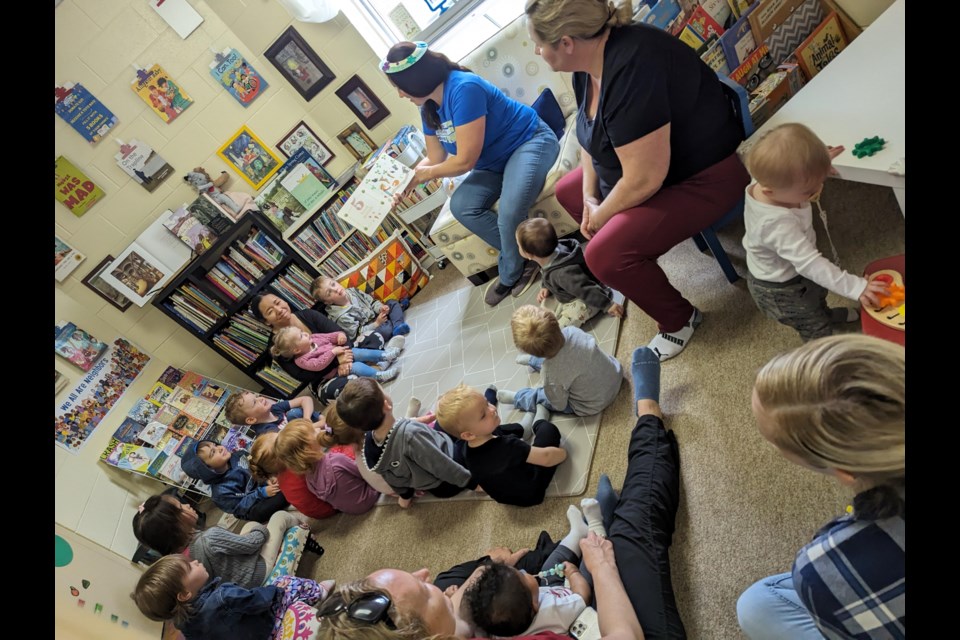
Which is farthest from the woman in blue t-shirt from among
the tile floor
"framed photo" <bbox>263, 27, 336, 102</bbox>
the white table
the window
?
"framed photo" <bbox>263, 27, 336, 102</bbox>

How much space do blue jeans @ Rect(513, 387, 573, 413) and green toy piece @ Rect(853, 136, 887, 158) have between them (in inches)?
50.7

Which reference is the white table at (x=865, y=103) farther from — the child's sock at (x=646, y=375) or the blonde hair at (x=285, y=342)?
the blonde hair at (x=285, y=342)

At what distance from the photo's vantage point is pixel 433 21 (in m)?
3.45

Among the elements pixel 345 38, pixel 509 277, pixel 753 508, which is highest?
pixel 345 38

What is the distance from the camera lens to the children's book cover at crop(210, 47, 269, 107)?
3428mm

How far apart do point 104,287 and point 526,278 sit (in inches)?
105

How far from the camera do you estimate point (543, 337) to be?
1.88m

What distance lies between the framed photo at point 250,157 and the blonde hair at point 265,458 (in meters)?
2.02

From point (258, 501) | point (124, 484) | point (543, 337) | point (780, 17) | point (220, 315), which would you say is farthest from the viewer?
point (220, 315)

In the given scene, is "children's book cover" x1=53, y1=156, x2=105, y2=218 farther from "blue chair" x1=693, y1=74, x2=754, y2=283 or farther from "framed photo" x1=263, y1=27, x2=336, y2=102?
"blue chair" x1=693, y1=74, x2=754, y2=283

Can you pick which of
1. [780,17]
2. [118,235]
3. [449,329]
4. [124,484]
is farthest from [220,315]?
[780,17]

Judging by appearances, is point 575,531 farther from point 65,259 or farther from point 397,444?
point 65,259

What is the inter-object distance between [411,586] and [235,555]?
140 centimetres

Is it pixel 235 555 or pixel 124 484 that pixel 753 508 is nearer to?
pixel 235 555
